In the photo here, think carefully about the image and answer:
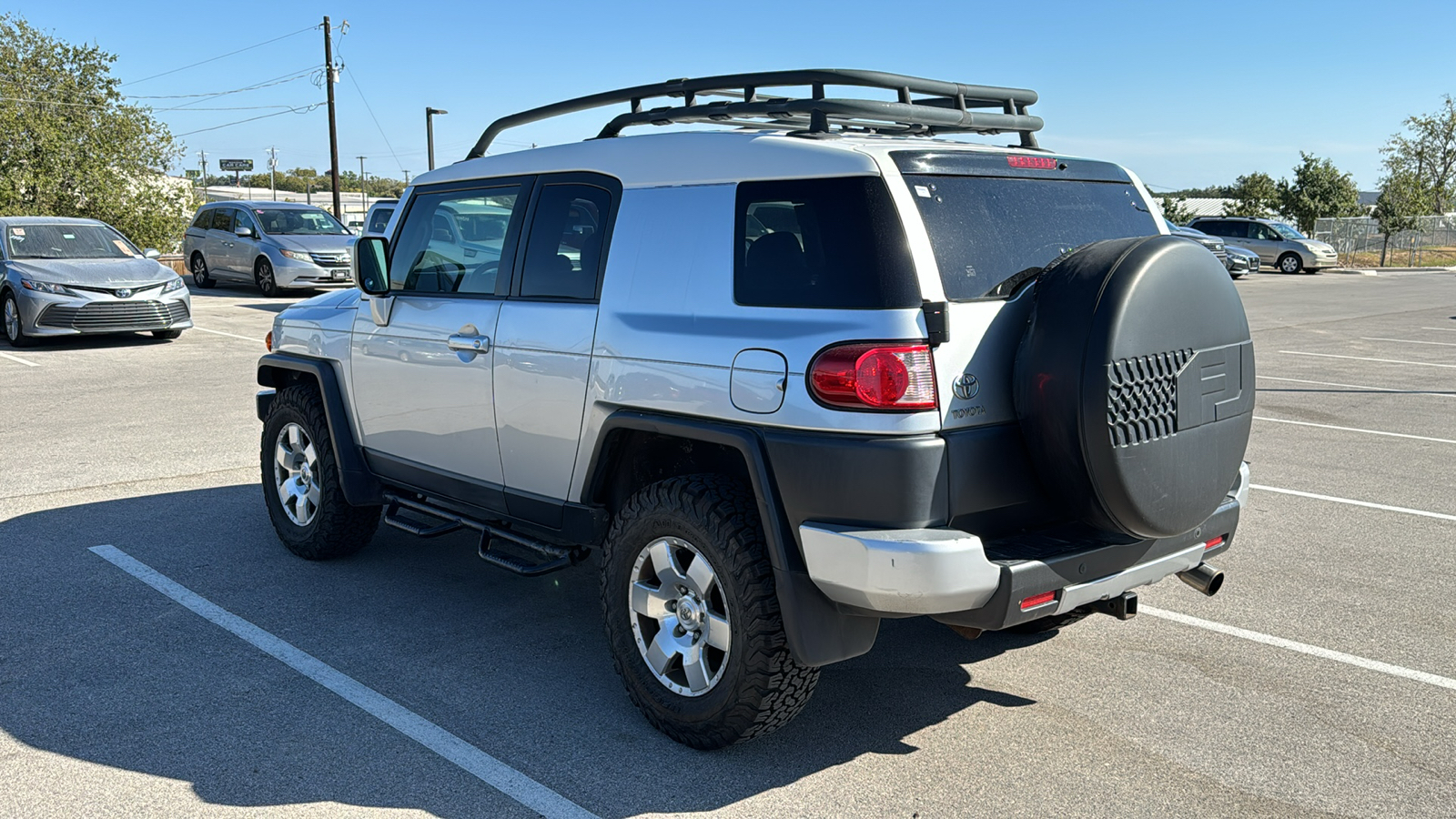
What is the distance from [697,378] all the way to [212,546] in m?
3.59

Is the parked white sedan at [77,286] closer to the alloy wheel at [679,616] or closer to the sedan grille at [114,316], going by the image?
the sedan grille at [114,316]

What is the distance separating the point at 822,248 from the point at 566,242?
1286 millimetres

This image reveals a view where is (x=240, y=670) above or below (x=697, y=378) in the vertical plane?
below

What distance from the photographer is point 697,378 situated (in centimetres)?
364

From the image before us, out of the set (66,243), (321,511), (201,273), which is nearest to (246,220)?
(201,273)

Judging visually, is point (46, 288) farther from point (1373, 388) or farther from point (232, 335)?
point (1373, 388)

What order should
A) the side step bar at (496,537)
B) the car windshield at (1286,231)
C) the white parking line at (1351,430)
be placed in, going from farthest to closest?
the car windshield at (1286,231), the white parking line at (1351,430), the side step bar at (496,537)

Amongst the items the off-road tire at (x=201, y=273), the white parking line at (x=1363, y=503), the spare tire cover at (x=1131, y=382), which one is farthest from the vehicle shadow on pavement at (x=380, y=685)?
the off-road tire at (x=201, y=273)

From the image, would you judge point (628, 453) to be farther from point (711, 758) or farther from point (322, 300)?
point (322, 300)

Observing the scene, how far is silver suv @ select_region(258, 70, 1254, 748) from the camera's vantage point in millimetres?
3270

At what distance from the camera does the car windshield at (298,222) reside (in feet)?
71.9

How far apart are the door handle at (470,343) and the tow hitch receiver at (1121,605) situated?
97.3 inches

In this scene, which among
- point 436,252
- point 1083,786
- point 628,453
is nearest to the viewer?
point 1083,786

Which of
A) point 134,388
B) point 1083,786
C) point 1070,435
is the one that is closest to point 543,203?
point 1070,435
